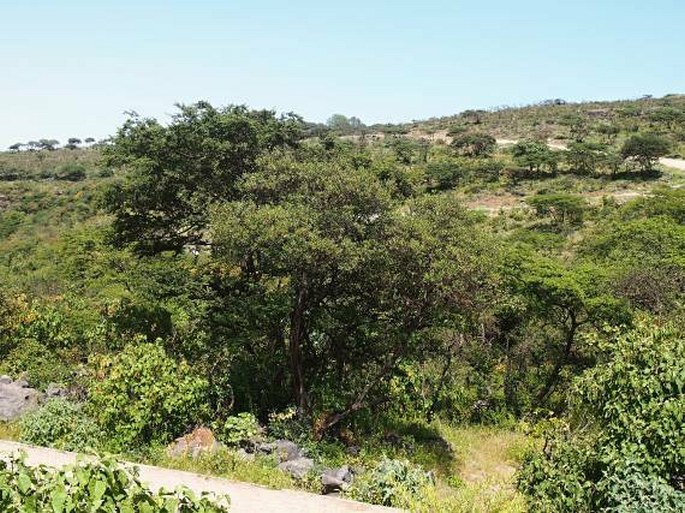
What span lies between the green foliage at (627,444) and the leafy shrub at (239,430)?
4.17 metres

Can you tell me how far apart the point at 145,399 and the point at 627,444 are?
21.6ft

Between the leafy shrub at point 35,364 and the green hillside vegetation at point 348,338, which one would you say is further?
the leafy shrub at point 35,364

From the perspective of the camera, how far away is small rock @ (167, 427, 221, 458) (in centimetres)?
897

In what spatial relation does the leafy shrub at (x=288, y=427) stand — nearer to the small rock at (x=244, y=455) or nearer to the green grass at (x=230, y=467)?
the small rock at (x=244, y=455)

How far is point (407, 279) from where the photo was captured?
9.94 m

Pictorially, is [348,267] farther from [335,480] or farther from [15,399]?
[15,399]

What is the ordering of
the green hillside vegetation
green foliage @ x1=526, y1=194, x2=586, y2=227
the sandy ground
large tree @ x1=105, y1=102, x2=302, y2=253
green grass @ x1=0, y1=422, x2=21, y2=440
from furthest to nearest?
the sandy ground < green foliage @ x1=526, y1=194, x2=586, y2=227 < large tree @ x1=105, y1=102, x2=302, y2=253 < green grass @ x1=0, y1=422, x2=21, y2=440 < the green hillside vegetation

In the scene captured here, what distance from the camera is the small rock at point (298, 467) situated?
8773 mm

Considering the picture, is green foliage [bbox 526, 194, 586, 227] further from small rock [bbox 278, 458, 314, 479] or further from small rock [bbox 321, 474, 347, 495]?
small rock [bbox 321, 474, 347, 495]

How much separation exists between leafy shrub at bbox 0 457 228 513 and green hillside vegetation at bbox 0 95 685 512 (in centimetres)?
233

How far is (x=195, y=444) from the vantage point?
924 centimetres

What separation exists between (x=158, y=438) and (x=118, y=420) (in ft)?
2.13

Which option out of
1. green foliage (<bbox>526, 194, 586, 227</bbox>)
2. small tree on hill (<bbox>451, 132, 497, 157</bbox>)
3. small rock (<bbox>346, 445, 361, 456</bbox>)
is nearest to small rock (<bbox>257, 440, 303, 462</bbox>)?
small rock (<bbox>346, 445, 361, 456</bbox>)

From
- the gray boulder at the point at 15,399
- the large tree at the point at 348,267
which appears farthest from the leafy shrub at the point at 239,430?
the gray boulder at the point at 15,399
